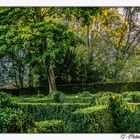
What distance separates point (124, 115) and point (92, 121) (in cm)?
127

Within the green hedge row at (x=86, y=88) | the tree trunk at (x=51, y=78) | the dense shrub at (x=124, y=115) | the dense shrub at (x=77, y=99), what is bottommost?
the dense shrub at (x=124, y=115)

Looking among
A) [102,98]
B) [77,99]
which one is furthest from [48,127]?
[77,99]

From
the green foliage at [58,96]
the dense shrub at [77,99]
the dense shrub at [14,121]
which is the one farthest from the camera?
the green foliage at [58,96]

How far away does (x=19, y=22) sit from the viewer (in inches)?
484

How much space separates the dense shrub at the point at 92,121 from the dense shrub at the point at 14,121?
1.82 metres

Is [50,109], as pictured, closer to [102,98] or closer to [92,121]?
[102,98]

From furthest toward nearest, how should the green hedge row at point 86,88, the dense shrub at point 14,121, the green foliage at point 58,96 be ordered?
the green foliage at point 58,96 → the green hedge row at point 86,88 → the dense shrub at point 14,121

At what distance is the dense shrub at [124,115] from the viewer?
10.8 m

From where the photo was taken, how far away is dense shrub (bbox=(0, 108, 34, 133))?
8.15 metres

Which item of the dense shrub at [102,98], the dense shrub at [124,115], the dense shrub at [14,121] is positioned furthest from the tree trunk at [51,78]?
the dense shrub at [14,121]

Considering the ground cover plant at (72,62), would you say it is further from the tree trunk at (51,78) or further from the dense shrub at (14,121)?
the dense shrub at (14,121)

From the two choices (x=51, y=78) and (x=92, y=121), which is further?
(x=51, y=78)

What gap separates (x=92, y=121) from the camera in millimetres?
10219

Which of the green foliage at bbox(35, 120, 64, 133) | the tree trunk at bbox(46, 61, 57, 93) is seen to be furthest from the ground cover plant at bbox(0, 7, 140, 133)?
the green foliage at bbox(35, 120, 64, 133)
